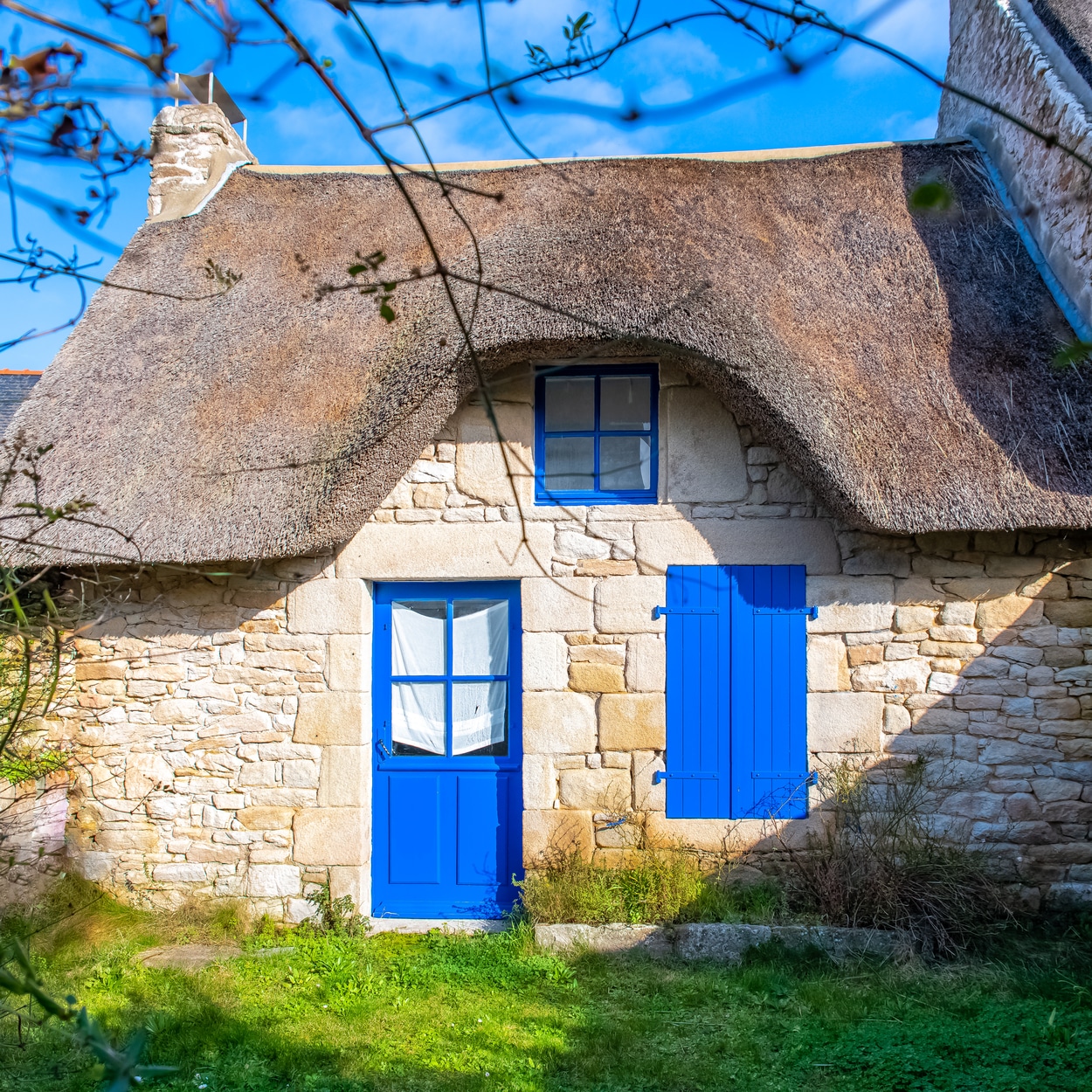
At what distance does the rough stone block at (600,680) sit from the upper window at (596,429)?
1.02m

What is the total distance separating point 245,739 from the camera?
4.86m

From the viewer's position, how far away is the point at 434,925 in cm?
482

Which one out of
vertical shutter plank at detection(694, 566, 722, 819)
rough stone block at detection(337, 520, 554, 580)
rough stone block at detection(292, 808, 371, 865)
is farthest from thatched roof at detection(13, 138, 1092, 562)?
rough stone block at detection(292, 808, 371, 865)

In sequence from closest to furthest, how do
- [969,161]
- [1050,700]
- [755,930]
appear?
[755,930], [1050,700], [969,161]

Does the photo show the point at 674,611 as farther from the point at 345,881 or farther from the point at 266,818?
Answer: the point at 266,818

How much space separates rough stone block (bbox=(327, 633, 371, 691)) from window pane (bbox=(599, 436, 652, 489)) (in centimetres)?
172

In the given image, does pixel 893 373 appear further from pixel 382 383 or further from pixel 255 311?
pixel 255 311

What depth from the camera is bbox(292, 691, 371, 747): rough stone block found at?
190 inches

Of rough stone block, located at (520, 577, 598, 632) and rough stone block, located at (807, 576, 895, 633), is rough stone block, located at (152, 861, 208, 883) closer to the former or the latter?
rough stone block, located at (520, 577, 598, 632)

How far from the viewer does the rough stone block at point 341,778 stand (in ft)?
15.7

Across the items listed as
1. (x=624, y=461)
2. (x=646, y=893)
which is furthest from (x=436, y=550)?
(x=646, y=893)

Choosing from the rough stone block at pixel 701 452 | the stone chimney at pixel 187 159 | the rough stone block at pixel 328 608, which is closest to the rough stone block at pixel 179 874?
the rough stone block at pixel 328 608

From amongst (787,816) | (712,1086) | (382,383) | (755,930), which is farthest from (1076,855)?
(382,383)

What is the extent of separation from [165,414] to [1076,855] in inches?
224
